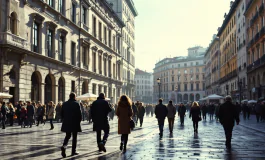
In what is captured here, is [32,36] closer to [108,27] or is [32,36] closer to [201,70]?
[108,27]

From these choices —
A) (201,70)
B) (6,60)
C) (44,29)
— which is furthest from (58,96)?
(201,70)

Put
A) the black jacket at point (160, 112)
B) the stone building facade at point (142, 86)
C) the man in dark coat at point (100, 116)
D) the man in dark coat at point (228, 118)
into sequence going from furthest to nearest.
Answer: the stone building facade at point (142, 86) → the black jacket at point (160, 112) → the man in dark coat at point (228, 118) → the man in dark coat at point (100, 116)

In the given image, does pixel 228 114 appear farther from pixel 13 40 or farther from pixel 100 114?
pixel 13 40

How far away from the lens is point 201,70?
12194 centimetres

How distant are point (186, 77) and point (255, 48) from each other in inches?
3325

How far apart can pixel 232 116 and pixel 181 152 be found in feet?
8.87

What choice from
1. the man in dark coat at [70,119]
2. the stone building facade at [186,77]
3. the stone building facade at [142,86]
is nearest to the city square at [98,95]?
the man in dark coat at [70,119]

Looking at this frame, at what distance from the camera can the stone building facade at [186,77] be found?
122 meters

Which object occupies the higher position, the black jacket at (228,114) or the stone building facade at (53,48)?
the stone building facade at (53,48)

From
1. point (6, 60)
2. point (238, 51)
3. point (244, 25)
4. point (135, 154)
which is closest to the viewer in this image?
point (135, 154)

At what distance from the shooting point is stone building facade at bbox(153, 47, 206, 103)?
12219 centimetres

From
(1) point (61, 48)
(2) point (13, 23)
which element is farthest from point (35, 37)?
(1) point (61, 48)

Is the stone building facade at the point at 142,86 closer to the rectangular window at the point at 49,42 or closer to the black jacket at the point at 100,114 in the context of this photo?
the rectangular window at the point at 49,42

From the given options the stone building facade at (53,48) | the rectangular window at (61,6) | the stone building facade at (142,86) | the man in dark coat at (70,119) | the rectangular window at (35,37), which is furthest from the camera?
the stone building facade at (142,86)
